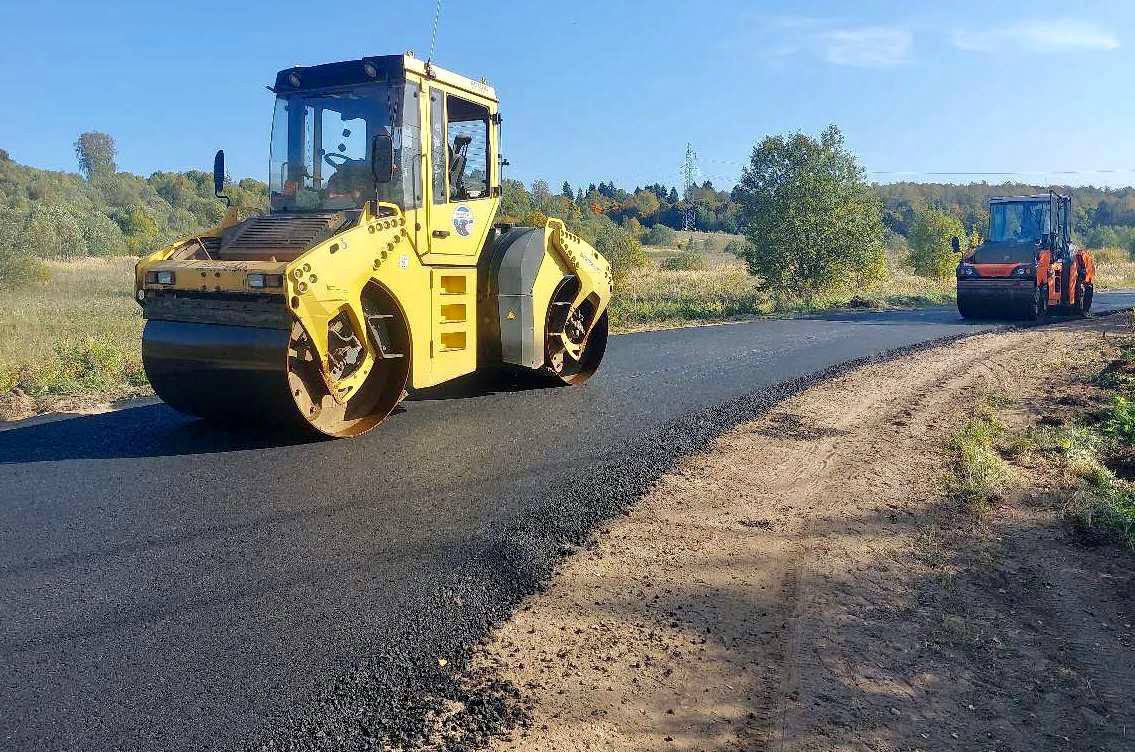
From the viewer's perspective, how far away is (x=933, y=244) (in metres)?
39.6

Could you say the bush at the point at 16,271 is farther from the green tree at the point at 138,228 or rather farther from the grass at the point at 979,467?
the grass at the point at 979,467

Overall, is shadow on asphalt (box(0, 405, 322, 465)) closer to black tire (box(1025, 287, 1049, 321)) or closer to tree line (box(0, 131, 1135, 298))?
tree line (box(0, 131, 1135, 298))

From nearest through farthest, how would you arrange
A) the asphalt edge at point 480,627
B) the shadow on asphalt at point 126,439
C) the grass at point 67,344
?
the asphalt edge at point 480,627, the shadow on asphalt at point 126,439, the grass at point 67,344

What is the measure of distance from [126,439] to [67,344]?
8.08 metres

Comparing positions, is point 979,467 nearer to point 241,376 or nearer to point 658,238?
point 241,376

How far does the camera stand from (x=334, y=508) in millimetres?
5215

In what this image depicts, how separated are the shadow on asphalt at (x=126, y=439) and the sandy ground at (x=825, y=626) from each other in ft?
10.7

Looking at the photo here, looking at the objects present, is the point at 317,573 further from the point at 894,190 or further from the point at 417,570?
the point at 894,190

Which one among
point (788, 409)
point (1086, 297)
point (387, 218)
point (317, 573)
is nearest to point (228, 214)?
point (387, 218)

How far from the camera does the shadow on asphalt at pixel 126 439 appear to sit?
6.29 metres

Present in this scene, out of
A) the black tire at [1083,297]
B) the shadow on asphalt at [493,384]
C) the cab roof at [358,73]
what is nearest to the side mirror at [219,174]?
the cab roof at [358,73]

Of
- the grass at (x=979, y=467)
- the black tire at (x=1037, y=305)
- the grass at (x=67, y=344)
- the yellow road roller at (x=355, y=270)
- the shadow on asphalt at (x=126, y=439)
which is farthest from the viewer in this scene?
the black tire at (x=1037, y=305)

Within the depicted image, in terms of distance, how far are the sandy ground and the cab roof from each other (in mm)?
4161

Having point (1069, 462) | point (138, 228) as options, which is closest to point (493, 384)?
point (1069, 462)
